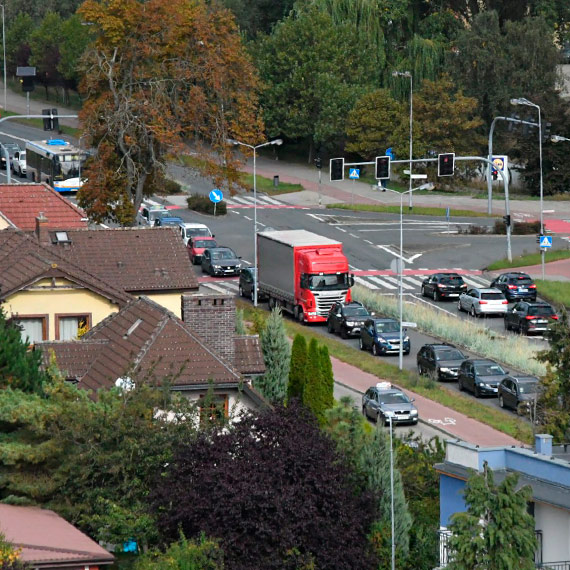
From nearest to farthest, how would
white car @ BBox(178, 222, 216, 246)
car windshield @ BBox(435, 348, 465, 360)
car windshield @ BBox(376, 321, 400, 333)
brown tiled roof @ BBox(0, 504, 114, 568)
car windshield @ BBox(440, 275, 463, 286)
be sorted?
brown tiled roof @ BBox(0, 504, 114, 568), car windshield @ BBox(435, 348, 465, 360), car windshield @ BBox(376, 321, 400, 333), car windshield @ BBox(440, 275, 463, 286), white car @ BBox(178, 222, 216, 246)

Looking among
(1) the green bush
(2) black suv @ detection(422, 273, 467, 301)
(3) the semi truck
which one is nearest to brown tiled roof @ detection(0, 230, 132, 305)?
(3) the semi truck

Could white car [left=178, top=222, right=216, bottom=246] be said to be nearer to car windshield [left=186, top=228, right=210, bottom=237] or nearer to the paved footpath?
car windshield [left=186, top=228, right=210, bottom=237]

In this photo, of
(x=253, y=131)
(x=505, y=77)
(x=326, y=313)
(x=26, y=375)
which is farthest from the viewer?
(x=505, y=77)

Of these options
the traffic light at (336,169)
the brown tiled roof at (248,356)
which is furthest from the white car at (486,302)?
the brown tiled roof at (248,356)

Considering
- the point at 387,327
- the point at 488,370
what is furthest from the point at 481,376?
the point at 387,327

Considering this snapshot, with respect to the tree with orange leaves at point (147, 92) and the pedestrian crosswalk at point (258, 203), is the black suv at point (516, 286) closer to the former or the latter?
the tree with orange leaves at point (147, 92)

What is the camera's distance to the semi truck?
66.5 m

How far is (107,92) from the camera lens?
68.6 m

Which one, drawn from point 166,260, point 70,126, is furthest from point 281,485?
point 70,126

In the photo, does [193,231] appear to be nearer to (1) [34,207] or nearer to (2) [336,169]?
(2) [336,169]

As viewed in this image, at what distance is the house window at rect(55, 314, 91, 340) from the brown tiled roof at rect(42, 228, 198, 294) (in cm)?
203

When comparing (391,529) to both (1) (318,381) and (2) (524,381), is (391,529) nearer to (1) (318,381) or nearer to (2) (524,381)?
(1) (318,381)

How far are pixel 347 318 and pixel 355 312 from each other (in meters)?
0.65

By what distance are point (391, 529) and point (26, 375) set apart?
831 centimetres
